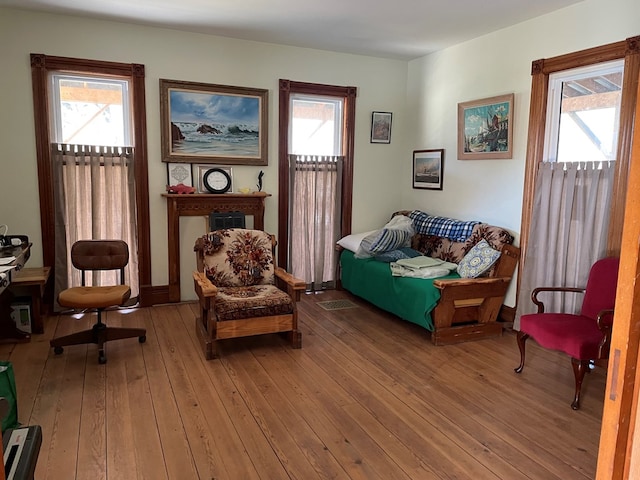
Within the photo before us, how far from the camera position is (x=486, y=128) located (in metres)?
4.49

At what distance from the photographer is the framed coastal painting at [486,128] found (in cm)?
425

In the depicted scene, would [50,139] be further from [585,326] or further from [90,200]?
[585,326]

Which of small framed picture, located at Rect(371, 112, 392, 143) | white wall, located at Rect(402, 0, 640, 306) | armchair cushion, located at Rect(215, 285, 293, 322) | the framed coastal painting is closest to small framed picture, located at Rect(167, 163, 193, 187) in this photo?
armchair cushion, located at Rect(215, 285, 293, 322)

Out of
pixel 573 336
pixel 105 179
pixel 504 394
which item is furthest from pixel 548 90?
pixel 105 179

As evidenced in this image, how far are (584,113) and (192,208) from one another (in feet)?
11.8

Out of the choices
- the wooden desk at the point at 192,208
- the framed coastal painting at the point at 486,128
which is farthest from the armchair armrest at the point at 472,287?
the wooden desk at the point at 192,208

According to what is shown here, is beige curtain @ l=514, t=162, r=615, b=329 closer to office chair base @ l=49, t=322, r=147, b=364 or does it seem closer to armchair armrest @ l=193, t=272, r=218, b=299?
armchair armrest @ l=193, t=272, r=218, b=299

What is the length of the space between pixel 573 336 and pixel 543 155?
1719mm

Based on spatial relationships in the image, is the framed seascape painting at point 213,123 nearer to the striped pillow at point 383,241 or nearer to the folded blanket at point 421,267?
the striped pillow at point 383,241

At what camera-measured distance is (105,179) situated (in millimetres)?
4504

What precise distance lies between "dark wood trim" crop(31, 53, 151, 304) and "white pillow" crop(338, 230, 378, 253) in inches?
82.2

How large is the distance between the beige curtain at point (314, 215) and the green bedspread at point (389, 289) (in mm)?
271

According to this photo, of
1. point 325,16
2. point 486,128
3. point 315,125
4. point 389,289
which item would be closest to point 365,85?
point 315,125

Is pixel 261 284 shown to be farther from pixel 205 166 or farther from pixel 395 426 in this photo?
pixel 395 426
